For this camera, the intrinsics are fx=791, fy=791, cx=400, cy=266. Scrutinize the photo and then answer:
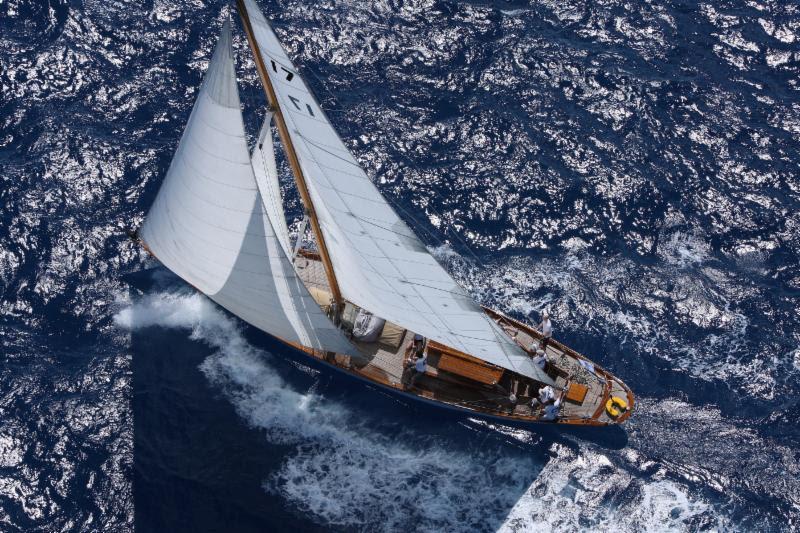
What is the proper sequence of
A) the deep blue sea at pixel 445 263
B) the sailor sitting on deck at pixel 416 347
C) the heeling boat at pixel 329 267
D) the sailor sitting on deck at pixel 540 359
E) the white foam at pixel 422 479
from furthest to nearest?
the sailor sitting on deck at pixel 416 347 → the sailor sitting on deck at pixel 540 359 → the deep blue sea at pixel 445 263 → the white foam at pixel 422 479 → the heeling boat at pixel 329 267

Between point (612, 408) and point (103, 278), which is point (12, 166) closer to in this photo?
point (103, 278)

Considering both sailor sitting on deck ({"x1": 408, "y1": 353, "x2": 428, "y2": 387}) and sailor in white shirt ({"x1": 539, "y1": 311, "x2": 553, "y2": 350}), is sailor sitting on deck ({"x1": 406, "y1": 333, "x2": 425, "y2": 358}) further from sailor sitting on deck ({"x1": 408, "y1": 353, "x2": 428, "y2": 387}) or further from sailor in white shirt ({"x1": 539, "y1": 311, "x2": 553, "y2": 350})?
sailor in white shirt ({"x1": 539, "y1": 311, "x2": 553, "y2": 350})

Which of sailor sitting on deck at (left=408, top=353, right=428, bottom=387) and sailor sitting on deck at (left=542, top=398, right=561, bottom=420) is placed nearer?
sailor sitting on deck at (left=542, top=398, right=561, bottom=420)

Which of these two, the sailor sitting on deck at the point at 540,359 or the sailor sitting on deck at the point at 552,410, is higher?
the sailor sitting on deck at the point at 540,359

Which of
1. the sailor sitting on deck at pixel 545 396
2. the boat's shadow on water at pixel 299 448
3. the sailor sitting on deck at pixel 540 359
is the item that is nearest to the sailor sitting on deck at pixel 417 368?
the boat's shadow on water at pixel 299 448

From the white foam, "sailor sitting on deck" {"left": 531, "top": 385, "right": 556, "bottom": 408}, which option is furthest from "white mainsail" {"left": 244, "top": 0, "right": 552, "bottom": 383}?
the white foam

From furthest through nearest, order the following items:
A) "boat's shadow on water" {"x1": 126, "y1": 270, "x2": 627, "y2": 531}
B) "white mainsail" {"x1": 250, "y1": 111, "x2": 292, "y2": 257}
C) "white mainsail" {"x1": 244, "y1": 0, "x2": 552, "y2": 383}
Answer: "white mainsail" {"x1": 250, "y1": 111, "x2": 292, "y2": 257} → "boat's shadow on water" {"x1": 126, "y1": 270, "x2": 627, "y2": 531} → "white mainsail" {"x1": 244, "y1": 0, "x2": 552, "y2": 383}

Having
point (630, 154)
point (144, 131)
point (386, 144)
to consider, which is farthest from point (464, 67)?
point (144, 131)

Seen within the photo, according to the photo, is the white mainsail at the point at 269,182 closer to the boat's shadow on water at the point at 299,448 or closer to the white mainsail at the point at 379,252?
the white mainsail at the point at 379,252
